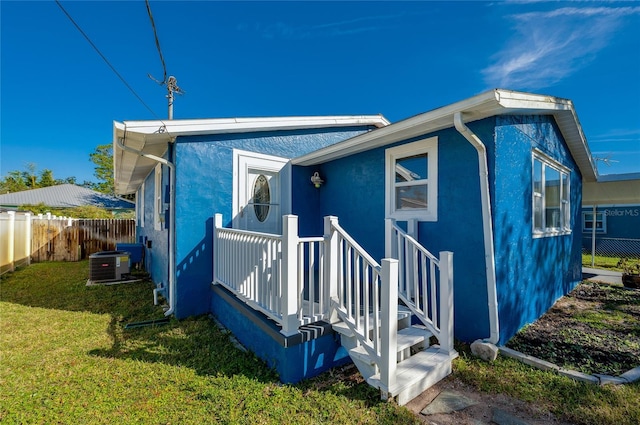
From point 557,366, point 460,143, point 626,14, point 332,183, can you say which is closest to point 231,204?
point 332,183

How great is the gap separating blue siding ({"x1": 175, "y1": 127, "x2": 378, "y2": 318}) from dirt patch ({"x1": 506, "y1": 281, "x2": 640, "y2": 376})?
4.56 metres

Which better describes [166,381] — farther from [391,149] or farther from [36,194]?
[36,194]

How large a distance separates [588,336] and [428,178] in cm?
291

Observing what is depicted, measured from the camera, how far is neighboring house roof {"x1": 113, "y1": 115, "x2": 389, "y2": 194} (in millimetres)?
4098

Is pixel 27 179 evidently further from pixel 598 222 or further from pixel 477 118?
pixel 598 222

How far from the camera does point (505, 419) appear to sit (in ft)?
7.04

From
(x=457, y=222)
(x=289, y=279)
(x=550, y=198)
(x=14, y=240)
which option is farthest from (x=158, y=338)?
(x=14, y=240)

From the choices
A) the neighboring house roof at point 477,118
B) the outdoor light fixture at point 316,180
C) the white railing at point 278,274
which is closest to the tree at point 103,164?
the outdoor light fixture at point 316,180

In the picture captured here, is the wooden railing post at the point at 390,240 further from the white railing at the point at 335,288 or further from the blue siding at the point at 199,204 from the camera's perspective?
the blue siding at the point at 199,204

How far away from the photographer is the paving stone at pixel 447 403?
226 centimetres

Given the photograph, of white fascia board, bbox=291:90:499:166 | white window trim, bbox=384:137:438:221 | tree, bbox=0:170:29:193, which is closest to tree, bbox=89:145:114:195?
tree, bbox=0:170:29:193

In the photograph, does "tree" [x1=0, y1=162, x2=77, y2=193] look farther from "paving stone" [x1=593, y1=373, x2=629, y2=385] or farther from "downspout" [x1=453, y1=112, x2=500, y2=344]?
"paving stone" [x1=593, y1=373, x2=629, y2=385]

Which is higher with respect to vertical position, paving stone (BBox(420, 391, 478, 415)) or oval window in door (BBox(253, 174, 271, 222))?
oval window in door (BBox(253, 174, 271, 222))

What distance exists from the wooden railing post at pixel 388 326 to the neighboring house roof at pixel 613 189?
934 cm
